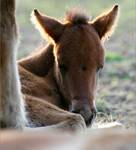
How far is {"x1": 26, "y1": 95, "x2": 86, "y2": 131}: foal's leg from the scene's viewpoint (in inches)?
281

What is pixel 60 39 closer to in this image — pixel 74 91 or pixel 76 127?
pixel 74 91

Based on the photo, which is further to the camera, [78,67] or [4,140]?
[78,67]

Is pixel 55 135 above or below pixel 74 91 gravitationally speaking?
above

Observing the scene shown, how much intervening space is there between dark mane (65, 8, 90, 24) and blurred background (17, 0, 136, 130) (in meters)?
0.41

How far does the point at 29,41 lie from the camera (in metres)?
17.8

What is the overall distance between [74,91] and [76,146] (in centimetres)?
466

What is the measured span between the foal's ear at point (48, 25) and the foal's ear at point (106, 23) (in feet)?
1.60

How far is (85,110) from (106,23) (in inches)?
68.6

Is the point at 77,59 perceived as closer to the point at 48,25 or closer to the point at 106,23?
the point at 48,25

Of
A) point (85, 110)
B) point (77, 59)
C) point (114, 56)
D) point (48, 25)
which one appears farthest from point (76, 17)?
point (114, 56)

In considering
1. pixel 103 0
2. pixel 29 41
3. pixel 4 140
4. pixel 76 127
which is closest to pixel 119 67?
pixel 29 41

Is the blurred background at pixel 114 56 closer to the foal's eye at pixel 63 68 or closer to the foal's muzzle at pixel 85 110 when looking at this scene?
the foal's eye at pixel 63 68

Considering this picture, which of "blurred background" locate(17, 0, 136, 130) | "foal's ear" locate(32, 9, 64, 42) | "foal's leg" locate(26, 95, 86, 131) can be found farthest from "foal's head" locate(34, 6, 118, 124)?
"blurred background" locate(17, 0, 136, 130)

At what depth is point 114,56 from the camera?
1584 centimetres
